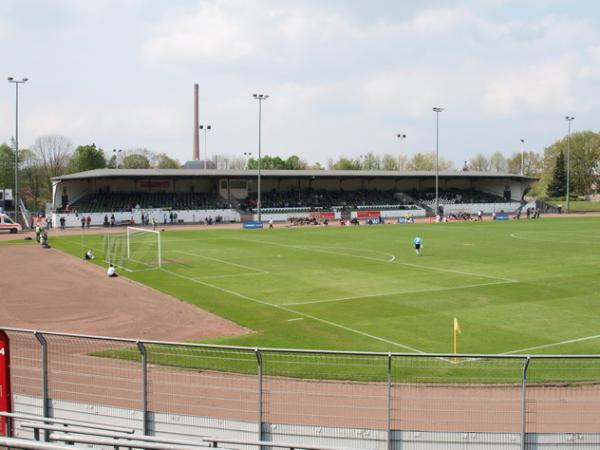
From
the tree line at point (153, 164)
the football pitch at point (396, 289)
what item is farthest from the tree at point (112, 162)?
the football pitch at point (396, 289)

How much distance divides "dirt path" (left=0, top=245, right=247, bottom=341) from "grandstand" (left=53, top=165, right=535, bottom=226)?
4235 cm

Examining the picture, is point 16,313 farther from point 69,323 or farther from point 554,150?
point 554,150

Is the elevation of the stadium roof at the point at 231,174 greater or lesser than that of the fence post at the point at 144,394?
greater

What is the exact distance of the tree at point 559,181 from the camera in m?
126

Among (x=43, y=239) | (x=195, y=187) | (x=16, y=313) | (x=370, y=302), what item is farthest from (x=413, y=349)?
(x=195, y=187)

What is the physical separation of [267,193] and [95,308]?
70.1 m

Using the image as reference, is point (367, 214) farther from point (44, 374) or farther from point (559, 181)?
point (44, 374)

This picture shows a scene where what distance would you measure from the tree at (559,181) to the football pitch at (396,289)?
77.2 metres

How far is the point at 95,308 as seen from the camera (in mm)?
25250

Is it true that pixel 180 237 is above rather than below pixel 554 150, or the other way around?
below

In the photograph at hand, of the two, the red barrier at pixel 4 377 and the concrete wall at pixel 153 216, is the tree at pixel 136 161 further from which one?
the red barrier at pixel 4 377

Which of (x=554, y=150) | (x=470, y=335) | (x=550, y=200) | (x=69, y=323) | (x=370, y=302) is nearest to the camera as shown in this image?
(x=470, y=335)

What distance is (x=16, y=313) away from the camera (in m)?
24.4

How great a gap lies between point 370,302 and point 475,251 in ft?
66.4
